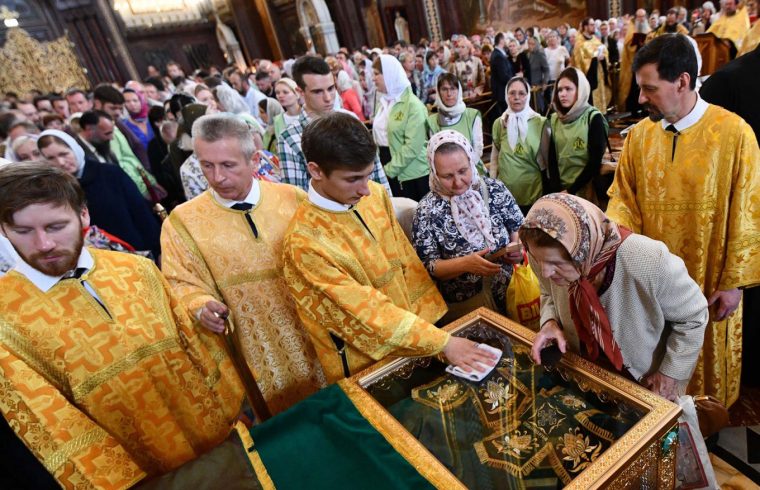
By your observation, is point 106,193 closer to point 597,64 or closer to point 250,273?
point 250,273

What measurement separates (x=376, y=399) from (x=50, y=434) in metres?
0.95

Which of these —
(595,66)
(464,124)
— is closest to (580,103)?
(464,124)

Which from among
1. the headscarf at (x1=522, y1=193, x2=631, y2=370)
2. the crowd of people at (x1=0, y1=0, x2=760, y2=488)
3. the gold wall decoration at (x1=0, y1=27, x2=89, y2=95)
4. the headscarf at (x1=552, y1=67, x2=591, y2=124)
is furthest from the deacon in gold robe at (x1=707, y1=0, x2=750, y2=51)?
the gold wall decoration at (x1=0, y1=27, x2=89, y2=95)

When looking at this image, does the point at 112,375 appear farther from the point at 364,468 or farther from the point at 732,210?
the point at 732,210

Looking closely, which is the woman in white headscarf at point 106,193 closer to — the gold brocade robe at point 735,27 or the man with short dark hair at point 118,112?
the man with short dark hair at point 118,112

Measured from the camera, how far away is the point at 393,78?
4172 mm

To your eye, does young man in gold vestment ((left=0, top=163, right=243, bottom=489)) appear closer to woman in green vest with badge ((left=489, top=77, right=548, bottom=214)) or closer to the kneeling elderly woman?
the kneeling elderly woman

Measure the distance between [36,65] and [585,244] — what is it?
20.0 meters

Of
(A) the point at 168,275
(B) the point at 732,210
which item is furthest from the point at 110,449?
(B) the point at 732,210

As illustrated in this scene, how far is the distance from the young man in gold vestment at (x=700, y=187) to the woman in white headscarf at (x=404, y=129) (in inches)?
87.9

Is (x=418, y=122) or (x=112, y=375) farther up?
(x=418, y=122)

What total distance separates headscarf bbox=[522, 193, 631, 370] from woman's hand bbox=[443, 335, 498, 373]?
0.33 metres

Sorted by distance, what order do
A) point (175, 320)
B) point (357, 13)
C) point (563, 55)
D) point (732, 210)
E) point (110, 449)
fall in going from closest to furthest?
point (110, 449)
point (175, 320)
point (732, 210)
point (563, 55)
point (357, 13)

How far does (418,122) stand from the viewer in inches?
161
